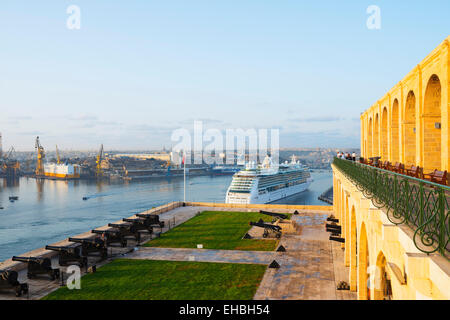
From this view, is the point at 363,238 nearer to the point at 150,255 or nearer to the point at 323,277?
the point at 323,277

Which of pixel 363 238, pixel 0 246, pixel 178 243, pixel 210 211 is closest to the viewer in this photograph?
pixel 363 238

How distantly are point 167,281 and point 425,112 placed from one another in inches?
525

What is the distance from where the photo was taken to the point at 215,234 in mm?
26609

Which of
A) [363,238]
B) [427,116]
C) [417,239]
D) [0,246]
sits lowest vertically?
[0,246]

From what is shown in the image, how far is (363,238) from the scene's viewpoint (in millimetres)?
11758

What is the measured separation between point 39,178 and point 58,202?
83.2m

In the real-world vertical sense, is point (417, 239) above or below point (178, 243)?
above

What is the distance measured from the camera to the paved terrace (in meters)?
15.3

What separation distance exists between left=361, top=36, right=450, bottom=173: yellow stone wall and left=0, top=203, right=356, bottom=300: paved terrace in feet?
22.1

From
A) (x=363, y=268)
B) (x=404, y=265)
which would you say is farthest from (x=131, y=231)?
(x=404, y=265)

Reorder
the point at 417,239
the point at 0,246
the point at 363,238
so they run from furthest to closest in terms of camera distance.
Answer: the point at 0,246
the point at 363,238
the point at 417,239

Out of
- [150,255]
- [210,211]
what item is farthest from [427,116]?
[210,211]

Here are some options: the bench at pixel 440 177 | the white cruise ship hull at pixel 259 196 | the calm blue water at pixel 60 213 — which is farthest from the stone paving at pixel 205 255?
the white cruise ship hull at pixel 259 196
